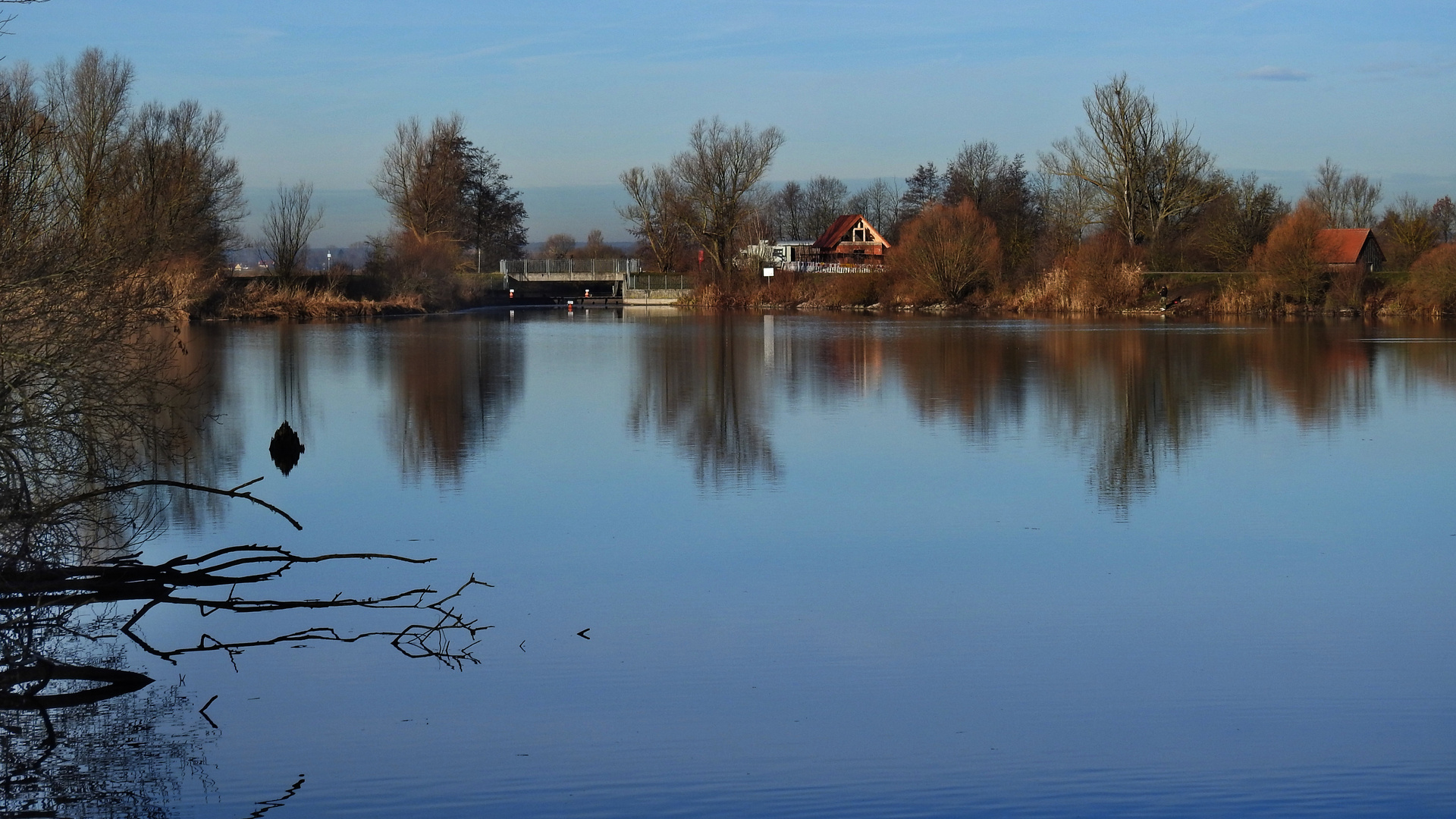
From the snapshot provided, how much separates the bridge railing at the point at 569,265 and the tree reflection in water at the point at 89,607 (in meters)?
64.8

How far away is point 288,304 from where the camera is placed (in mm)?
44000

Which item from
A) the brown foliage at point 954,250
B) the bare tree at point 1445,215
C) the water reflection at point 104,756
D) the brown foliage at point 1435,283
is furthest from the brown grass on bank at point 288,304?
the bare tree at point 1445,215

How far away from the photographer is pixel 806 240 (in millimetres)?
100875

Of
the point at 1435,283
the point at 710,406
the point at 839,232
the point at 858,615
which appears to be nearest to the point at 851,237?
the point at 839,232

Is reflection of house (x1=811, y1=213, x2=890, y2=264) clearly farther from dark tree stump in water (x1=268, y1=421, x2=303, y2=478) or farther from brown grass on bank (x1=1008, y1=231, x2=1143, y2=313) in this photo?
dark tree stump in water (x1=268, y1=421, x2=303, y2=478)

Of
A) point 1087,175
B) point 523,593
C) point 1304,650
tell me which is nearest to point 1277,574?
point 1304,650

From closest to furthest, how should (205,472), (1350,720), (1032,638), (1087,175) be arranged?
(1350,720) < (1032,638) < (205,472) < (1087,175)

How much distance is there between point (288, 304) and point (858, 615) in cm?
4042

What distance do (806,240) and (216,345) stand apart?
7492 cm

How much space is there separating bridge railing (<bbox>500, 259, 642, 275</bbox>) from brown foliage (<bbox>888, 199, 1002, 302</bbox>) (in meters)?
23.9

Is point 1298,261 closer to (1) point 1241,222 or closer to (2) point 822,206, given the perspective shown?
(1) point 1241,222

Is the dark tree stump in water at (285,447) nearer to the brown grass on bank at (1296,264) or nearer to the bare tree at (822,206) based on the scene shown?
the brown grass on bank at (1296,264)

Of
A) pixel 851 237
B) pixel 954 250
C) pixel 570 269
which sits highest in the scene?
pixel 851 237

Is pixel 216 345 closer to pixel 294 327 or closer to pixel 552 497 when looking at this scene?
pixel 294 327
